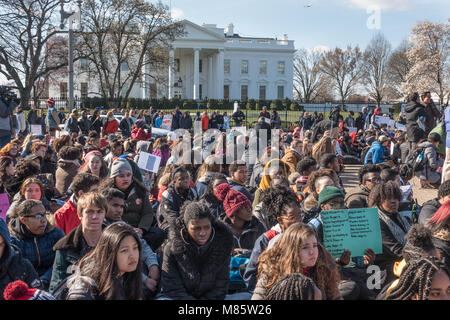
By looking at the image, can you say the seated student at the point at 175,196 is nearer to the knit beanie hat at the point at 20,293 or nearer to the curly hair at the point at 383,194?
the curly hair at the point at 383,194

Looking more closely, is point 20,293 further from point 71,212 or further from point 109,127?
point 109,127

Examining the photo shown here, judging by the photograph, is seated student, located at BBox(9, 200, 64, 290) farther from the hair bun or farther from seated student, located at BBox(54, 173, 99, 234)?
the hair bun

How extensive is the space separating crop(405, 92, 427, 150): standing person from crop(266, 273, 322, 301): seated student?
9946 millimetres

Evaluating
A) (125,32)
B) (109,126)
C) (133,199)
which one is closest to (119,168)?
(133,199)

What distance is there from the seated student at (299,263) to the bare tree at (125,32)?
37225mm

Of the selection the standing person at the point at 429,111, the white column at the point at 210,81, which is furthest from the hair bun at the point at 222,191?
the white column at the point at 210,81

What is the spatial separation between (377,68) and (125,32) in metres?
41.6

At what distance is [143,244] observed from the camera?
4.50 meters

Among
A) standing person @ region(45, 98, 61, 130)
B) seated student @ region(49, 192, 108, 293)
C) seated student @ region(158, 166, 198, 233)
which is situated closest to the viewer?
seated student @ region(49, 192, 108, 293)

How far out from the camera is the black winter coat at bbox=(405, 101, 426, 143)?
11.8m

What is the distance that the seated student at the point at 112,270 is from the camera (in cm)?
337

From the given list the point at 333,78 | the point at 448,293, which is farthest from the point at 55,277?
the point at 333,78

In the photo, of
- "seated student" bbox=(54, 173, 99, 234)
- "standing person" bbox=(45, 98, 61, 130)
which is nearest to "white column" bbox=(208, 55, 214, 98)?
"standing person" bbox=(45, 98, 61, 130)
